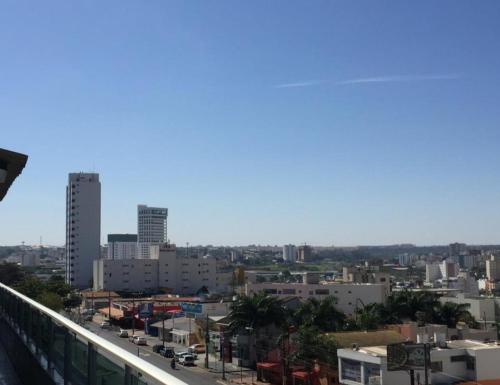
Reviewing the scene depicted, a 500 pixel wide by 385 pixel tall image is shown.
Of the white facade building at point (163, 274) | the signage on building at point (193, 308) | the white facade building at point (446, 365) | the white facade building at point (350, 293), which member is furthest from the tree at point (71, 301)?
the white facade building at point (446, 365)

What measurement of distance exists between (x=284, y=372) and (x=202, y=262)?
57.9 metres

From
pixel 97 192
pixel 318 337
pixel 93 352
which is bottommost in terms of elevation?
pixel 318 337

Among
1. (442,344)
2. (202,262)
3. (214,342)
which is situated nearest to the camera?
(442,344)

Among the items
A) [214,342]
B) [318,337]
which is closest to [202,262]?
[214,342]

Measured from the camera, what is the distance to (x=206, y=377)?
29.1 m

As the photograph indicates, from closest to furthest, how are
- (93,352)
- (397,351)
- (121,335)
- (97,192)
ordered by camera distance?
1. (93,352)
2. (397,351)
3. (121,335)
4. (97,192)

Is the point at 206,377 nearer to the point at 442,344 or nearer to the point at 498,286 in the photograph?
the point at 442,344

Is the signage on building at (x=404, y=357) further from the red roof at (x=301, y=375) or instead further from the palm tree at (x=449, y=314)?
the palm tree at (x=449, y=314)

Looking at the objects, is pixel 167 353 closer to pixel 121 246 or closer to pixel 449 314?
pixel 449 314

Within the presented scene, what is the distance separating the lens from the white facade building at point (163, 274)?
78.6 metres

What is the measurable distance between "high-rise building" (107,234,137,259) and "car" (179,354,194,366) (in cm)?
11916

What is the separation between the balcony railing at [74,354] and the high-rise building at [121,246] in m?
146

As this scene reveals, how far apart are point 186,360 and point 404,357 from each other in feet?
49.5

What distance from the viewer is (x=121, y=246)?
15312 cm
